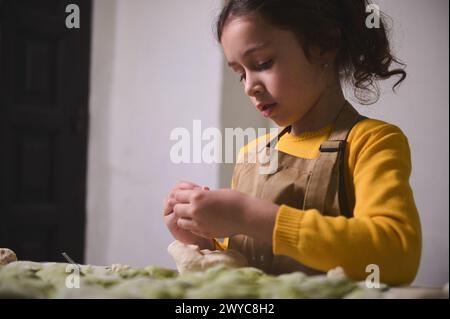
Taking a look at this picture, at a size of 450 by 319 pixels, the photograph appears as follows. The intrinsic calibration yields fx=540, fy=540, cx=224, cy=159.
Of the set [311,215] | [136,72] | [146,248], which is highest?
[136,72]

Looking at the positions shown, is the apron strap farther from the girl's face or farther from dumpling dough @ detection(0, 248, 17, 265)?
dumpling dough @ detection(0, 248, 17, 265)

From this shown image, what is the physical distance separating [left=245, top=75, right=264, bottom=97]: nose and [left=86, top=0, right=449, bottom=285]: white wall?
14 cm

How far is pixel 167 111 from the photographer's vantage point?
910 millimetres

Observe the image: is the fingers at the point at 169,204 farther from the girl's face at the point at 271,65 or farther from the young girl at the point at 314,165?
the girl's face at the point at 271,65

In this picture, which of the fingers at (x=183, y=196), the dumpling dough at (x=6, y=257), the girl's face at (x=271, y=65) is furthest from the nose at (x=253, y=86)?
the dumpling dough at (x=6, y=257)

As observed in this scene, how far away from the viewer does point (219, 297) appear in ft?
1.09

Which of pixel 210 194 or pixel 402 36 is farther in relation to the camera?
pixel 402 36

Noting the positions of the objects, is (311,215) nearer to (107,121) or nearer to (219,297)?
(219,297)

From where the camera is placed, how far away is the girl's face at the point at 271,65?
450 millimetres

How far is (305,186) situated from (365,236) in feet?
0.27

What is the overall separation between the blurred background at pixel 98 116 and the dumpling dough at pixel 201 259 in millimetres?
296

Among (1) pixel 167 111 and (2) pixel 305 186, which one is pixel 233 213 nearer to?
(2) pixel 305 186
